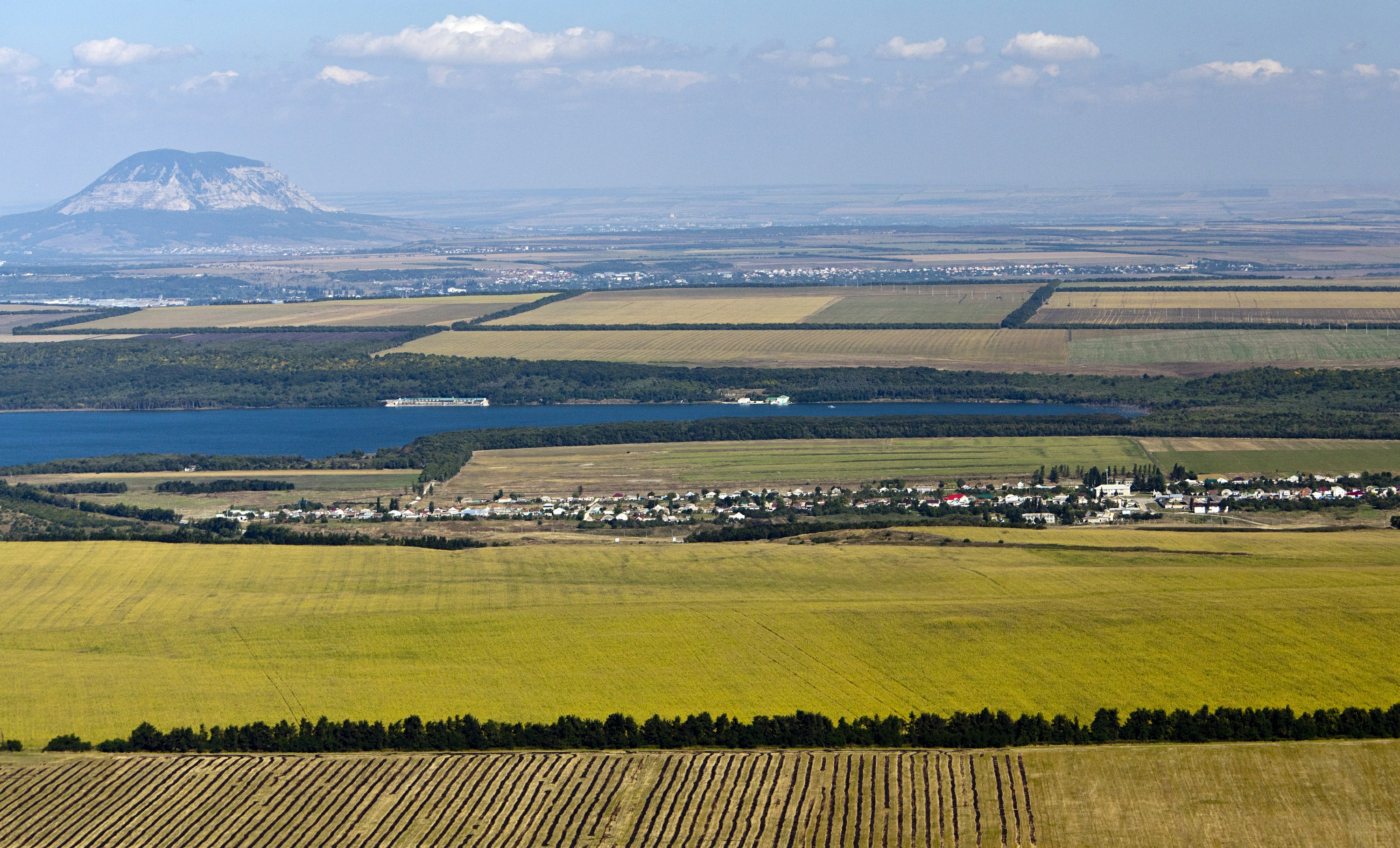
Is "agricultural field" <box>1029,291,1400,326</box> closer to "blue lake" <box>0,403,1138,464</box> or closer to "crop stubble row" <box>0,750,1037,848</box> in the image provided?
"blue lake" <box>0,403,1138,464</box>

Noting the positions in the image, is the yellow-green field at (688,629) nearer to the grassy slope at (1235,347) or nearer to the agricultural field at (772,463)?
the agricultural field at (772,463)

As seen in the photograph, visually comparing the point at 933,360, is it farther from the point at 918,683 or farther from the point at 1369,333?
the point at 918,683

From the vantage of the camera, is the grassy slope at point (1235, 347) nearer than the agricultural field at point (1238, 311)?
Yes

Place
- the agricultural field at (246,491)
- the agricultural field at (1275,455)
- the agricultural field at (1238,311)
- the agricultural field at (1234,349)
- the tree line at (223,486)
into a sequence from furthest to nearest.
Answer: the agricultural field at (1238,311) → the agricultural field at (1234,349) → the tree line at (223,486) → the agricultural field at (1275,455) → the agricultural field at (246,491)

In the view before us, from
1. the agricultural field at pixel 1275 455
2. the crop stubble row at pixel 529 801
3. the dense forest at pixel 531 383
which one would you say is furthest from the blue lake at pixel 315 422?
the crop stubble row at pixel 529 801

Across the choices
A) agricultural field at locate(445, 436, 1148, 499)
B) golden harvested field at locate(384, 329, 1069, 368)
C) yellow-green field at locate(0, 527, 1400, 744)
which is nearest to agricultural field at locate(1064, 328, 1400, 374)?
golden harvested field at locate(384, 329, 1069, 368)

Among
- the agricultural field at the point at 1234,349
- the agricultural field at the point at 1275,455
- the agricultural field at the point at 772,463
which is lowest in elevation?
the agricultural field at the point at 772,463

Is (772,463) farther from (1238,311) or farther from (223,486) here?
(1238,311)

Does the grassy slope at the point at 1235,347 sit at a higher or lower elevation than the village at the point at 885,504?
higher
